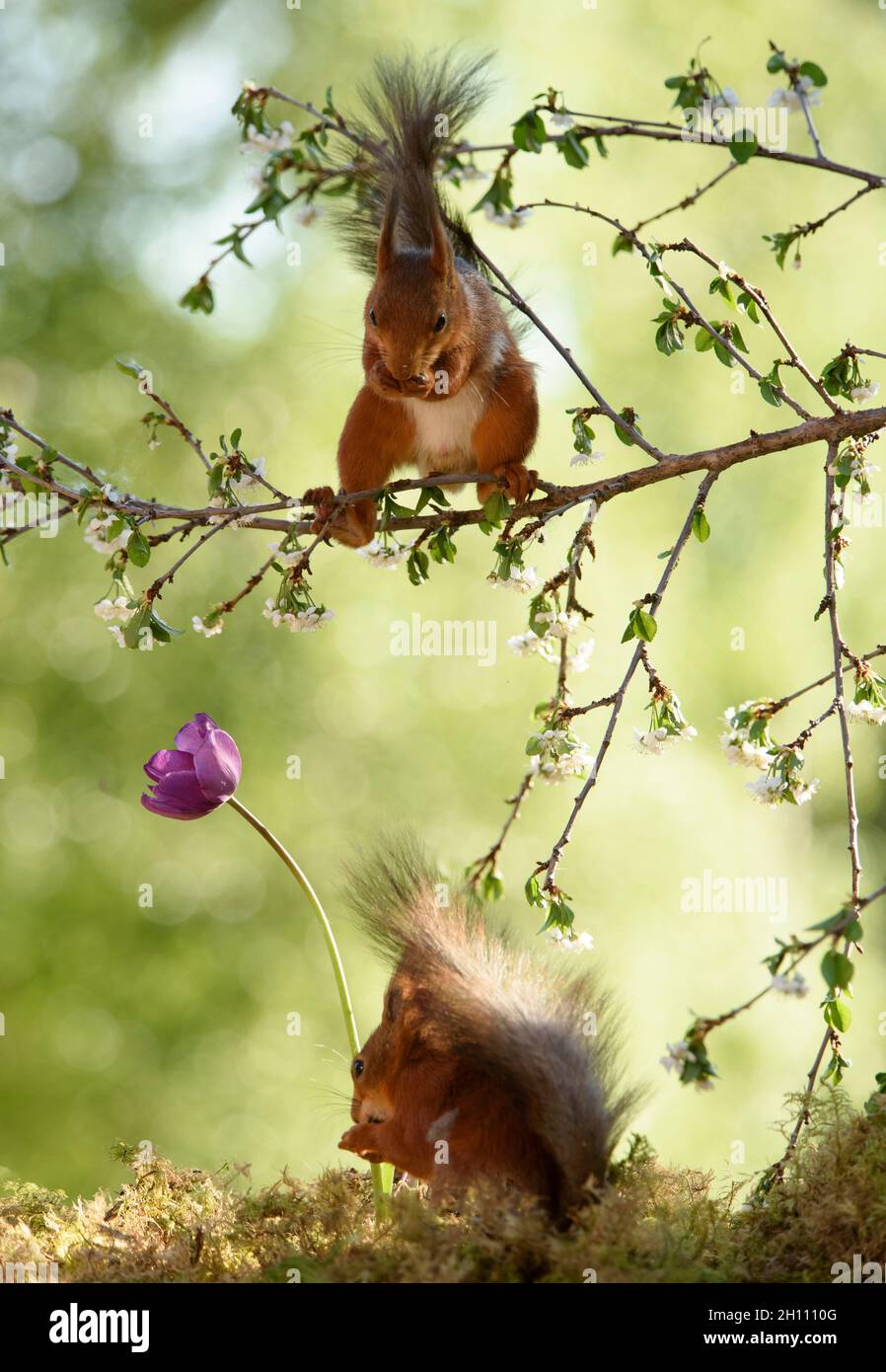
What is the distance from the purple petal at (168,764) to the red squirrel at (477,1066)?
214 mm

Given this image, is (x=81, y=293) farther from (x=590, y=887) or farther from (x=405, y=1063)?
(x=405, y=1063)

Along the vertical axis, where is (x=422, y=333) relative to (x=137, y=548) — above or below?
above

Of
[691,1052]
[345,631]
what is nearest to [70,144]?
[345,631]

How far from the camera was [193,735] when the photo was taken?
132 cm

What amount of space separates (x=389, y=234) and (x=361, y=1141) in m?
1.00

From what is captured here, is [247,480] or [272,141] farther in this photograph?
[247,480]

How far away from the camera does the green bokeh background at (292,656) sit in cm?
333

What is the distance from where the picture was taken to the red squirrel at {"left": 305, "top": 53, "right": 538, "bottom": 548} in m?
1.42

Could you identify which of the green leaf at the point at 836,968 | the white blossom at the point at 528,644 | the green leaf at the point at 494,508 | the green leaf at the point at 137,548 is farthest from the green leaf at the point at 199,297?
the green leaf at the point at 836,968

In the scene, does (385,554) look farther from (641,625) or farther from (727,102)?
(727,102)

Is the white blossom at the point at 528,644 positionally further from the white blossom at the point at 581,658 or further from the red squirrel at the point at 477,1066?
the red squirrel at the point at 477,1066

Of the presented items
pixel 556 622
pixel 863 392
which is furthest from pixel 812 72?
pixel 556 622

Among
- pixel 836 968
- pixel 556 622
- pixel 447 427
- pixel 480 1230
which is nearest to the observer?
pixel 836 968

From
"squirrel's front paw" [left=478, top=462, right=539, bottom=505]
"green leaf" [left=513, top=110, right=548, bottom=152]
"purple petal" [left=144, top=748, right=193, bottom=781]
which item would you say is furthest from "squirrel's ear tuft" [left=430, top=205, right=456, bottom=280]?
"purple petal" [left=144, top=748, right=193, bottom=781]
